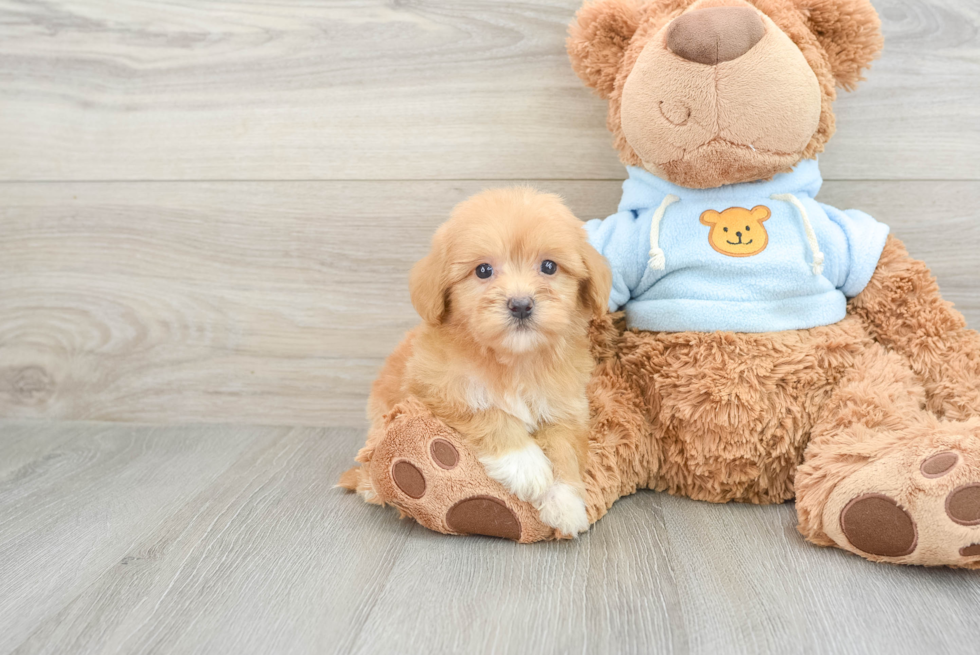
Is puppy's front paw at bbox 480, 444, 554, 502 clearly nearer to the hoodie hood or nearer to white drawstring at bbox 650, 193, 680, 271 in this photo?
white drawstring at bbox 650, 193, 680, 271

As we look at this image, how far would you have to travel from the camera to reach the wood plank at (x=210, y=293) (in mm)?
1343

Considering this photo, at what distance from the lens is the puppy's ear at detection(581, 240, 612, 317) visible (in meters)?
0.92

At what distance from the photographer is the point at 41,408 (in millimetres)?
1498

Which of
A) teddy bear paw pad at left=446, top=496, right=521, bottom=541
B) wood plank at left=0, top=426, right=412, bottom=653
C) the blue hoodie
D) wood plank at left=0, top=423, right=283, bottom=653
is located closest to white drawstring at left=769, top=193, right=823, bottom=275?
the blue hoodie

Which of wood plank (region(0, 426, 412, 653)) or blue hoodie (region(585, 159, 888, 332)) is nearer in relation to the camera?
wood plank (region(0, 426, 412, 653))

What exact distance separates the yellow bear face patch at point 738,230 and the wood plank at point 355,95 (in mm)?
282

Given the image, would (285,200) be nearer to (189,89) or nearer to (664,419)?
(189,89)

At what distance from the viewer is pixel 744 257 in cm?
101

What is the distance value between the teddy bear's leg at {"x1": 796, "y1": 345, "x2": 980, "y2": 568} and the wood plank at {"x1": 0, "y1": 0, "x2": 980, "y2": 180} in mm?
444

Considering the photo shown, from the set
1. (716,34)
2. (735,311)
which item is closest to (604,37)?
(716,34)

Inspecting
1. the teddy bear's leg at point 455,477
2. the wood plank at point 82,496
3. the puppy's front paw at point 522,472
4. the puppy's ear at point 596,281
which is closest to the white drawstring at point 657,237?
the puppy's ear at point 596,281

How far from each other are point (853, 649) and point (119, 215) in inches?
53.8

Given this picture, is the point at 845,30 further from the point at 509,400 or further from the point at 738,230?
the point at 509,400

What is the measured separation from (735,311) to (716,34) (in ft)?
1.18
